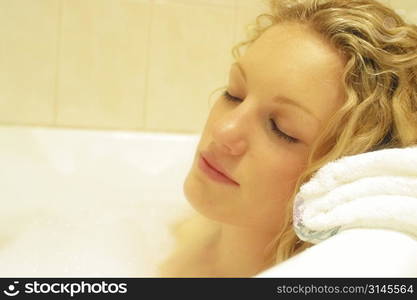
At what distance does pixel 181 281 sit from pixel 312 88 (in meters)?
0.42

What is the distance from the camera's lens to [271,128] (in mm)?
897

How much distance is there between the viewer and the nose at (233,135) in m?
0.89

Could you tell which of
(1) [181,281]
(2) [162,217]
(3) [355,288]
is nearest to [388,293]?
(3) [355,288]

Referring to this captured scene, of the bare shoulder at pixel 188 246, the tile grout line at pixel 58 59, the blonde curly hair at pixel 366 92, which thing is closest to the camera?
the blonde curly hair at pixel 366 92

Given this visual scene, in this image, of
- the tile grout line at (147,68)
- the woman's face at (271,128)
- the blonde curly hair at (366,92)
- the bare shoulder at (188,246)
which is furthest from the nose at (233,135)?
the tile grout line at (147,68)

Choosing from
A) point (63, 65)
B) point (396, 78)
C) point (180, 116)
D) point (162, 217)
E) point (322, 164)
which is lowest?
point (162, 217)

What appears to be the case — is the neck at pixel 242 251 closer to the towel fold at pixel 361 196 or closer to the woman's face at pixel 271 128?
the woman's face at pixel 271 128

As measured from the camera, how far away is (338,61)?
0.89 metres

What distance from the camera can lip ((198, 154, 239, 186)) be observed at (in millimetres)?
920

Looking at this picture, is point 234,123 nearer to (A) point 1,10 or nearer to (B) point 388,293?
(B) point 388,293

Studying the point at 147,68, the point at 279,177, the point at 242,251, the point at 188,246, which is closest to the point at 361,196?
the point at 279,177

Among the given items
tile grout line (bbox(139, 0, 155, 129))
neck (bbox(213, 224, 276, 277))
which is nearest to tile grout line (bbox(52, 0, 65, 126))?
tile grout line (bbox(139, 0, 155, 129))

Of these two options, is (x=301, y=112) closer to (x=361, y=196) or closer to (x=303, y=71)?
Result: (x=303, y=71)

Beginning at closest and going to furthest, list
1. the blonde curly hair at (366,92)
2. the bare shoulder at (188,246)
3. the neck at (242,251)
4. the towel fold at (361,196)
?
the towel fold at (361,196) < the blonde curly hair at (366,92) < the neck at (242,251) < the bare shoulder at (188,246)
